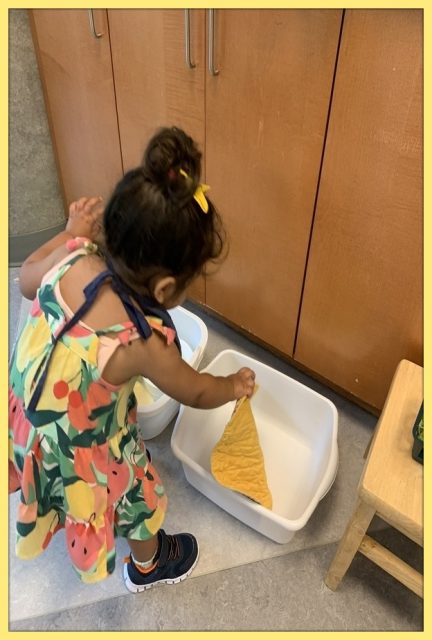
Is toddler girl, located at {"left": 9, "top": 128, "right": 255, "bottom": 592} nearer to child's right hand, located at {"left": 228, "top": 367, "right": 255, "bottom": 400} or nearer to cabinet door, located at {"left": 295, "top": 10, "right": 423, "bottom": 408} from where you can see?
child's right hand, located at {"left": 228, "top": 367, "right": 255, "bottom": 400}

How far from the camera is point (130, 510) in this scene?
90 centimetres

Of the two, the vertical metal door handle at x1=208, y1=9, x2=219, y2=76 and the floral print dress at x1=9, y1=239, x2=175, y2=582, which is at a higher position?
the vertical metal door handle at x1=208, y1=9, x2=219, y2=76

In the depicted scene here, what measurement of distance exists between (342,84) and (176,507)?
954 mm

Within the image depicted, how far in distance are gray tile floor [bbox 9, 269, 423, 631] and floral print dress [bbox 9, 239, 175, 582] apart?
0.66 ft

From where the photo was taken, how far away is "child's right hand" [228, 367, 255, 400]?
93 centimetres

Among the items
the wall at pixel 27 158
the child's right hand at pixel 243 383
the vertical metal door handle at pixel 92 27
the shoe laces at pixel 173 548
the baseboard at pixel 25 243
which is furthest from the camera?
the baseboard at pixel 25 243

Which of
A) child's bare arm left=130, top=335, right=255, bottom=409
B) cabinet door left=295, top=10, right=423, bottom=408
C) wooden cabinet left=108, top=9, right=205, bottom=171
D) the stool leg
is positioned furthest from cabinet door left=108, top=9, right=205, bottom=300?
the stool leg

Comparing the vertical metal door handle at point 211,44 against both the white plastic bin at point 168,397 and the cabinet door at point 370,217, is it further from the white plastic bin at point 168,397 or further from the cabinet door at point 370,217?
the white plastic bin at point 168,397

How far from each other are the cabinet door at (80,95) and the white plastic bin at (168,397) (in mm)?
530

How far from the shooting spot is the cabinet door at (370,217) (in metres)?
0.83

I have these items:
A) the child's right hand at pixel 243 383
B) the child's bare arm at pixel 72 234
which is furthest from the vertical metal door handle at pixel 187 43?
the child's right hand at pixel 243 383

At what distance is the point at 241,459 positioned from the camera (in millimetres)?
1047

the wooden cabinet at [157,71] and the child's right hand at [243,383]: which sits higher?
the wooden cabinet at [157,71]

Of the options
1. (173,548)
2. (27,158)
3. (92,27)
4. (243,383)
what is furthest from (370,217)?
(27,158)
